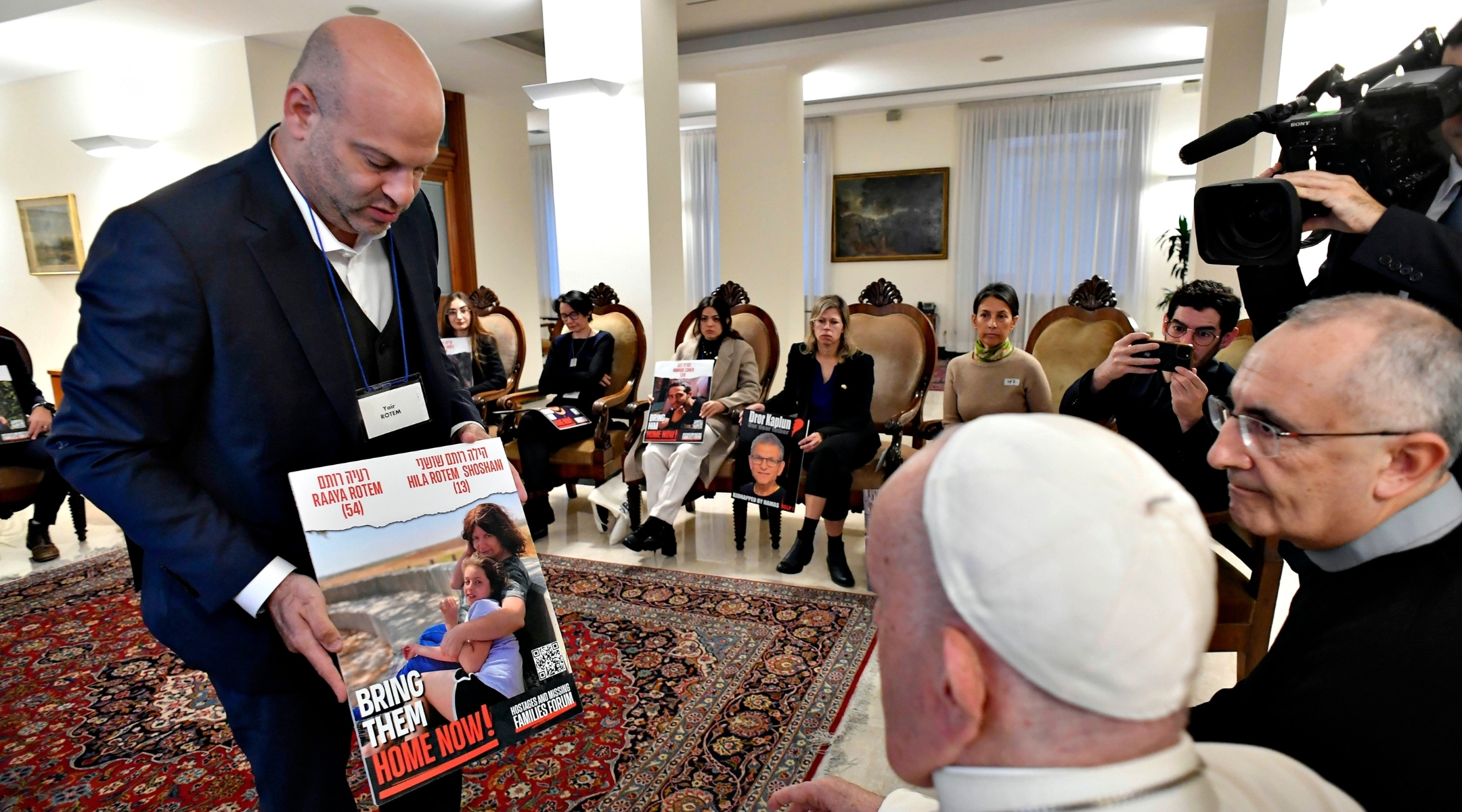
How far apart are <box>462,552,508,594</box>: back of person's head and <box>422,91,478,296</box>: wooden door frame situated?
7.02 metres

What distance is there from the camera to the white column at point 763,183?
700 cm

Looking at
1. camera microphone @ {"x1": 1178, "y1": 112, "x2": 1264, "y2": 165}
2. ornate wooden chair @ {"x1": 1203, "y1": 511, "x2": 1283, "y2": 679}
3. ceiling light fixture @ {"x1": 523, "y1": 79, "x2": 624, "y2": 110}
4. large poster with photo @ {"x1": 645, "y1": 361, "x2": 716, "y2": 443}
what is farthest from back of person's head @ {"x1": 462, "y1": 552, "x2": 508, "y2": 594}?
ceiling light fixture @ {"x1": 523, "y1": 79, "x2": 624, "y2": 110}

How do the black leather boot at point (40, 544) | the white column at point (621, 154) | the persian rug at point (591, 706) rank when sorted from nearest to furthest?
the persian rug at point (591, 706), the black leather boot at point (40, 544), the white column at point (621, 154)

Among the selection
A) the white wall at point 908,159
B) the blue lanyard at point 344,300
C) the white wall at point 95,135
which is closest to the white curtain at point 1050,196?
the white wall at point 908,159

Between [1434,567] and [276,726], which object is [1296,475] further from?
[276,726]

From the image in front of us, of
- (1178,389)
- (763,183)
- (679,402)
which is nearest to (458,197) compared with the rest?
(763,183)

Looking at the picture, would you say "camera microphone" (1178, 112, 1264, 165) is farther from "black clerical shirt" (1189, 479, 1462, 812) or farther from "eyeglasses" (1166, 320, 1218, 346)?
"eyeglasses" (1166, 320, 1218, 346)

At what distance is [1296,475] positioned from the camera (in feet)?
3.25

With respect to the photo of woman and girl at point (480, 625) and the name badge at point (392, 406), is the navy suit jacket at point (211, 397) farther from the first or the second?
the photo of woman and girl at point (480, 625)

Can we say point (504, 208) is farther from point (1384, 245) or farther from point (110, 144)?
point (1384, 245)

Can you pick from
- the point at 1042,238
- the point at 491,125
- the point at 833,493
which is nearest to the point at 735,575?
the point at 833,493

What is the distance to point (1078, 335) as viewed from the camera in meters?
3.69

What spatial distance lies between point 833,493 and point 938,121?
8112 millimetres

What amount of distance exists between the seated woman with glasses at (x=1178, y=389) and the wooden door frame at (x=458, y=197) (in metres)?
6.57
